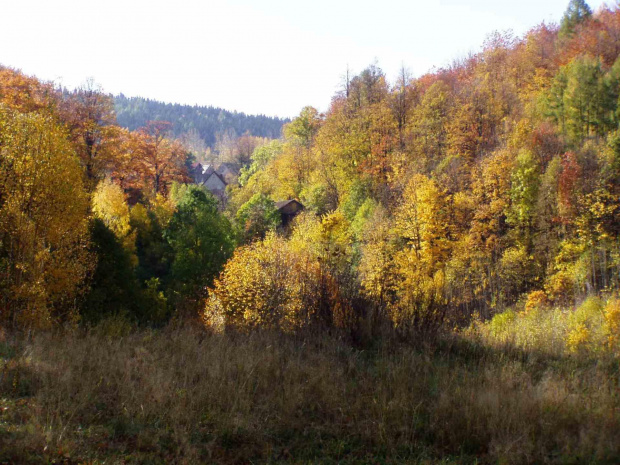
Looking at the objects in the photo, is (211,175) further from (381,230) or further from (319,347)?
(319,347)

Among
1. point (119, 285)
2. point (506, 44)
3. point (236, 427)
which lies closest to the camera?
point (236, 427)

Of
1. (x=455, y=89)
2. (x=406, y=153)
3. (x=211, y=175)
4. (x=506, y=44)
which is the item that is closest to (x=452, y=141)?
(x=406, y=153)

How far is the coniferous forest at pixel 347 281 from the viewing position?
16.4 ft

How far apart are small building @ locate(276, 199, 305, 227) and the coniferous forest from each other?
0.42 meters

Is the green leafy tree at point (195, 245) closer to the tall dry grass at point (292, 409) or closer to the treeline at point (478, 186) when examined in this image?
the treeline at point (478, 186)

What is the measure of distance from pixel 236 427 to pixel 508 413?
2.97 meters

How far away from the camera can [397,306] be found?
9430mm

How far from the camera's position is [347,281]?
401 inches

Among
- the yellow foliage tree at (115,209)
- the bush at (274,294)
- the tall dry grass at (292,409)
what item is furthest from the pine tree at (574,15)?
the tall dry grass at (292,409)

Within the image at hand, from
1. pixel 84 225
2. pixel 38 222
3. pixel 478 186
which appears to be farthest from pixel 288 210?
pixel 38 222

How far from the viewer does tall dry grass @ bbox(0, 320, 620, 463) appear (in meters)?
4.57

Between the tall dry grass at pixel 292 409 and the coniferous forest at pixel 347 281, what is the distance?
0.03m

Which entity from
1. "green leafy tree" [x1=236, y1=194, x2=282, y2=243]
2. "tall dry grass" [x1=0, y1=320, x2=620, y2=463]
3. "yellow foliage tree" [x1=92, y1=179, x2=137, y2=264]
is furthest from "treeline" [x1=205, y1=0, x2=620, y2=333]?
"tall dry grass" [x1=0, y1=320, x2=620, y2=463]

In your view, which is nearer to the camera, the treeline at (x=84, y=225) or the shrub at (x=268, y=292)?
the shrub at (x=268, y=292)
